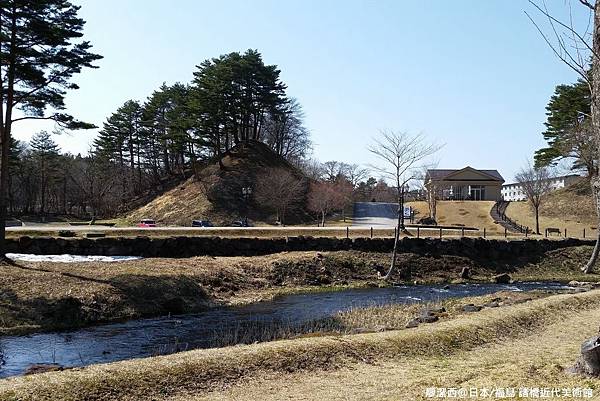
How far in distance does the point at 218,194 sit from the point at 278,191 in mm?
7324

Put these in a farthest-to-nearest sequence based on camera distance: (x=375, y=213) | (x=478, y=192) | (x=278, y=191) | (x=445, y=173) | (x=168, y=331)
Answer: (x=445, y=173), (x=478, y=192), (x=375, y=213), (x=278, y=191), (x=168, y=331)

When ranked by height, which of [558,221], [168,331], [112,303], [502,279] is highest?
[558,221]

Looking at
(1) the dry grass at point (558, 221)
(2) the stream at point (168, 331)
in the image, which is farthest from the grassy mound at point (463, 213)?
(2) the stream at point (168, 331)

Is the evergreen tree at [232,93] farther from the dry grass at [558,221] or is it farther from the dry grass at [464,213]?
the dry grass at [558,221]

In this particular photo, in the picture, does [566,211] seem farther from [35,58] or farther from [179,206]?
[35,58]

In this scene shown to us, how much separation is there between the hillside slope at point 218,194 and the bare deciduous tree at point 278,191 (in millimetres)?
1131

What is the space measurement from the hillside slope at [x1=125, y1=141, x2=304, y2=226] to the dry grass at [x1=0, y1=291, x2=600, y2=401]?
44.0 m

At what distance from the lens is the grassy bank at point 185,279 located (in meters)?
16.1

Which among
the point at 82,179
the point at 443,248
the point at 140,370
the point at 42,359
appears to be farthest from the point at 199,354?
the point at 82,179

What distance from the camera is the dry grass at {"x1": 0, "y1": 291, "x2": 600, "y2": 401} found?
7.54 metres

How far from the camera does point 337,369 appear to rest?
359 inches

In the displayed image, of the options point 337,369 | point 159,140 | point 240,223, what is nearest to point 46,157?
point 159,140

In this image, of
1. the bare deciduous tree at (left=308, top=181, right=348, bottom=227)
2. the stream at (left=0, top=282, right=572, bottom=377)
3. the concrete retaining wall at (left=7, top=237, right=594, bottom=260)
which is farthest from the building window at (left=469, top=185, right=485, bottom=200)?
the stream at (left=0, top=282, right=572, bottom=377)

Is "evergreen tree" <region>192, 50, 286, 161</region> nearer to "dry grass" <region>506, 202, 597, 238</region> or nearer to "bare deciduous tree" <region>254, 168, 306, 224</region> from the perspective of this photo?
"bare deciduous tree" <region>254, 168, 306, 224</region>
